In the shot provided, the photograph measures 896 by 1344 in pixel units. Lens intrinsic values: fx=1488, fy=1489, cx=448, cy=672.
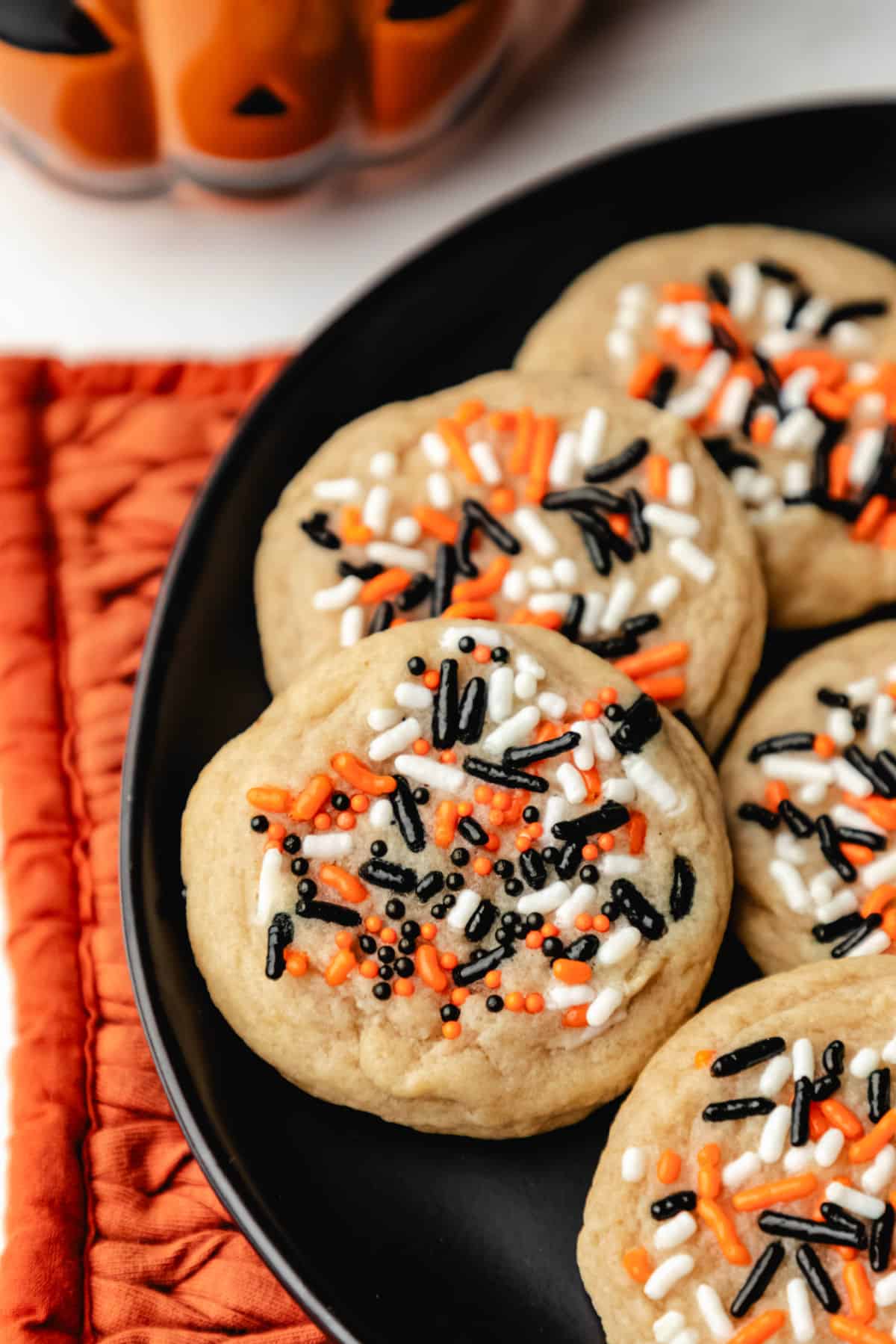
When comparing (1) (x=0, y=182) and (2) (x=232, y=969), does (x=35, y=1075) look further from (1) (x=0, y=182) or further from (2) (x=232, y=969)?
(1) (x=0, y=182)

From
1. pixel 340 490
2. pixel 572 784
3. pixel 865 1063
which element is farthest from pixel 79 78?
pixel 865 1063

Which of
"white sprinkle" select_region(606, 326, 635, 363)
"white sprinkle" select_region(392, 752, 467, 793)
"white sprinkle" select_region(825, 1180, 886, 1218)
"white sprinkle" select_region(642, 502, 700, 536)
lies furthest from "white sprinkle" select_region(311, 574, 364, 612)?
"white sprinkle" select_region(825, 1180, 886, 1218)

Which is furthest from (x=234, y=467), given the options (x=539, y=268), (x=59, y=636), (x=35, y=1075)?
(x=35, y=1075)

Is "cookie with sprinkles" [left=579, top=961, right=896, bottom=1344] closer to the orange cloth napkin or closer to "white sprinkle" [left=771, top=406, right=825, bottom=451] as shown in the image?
the orange cloth napkin

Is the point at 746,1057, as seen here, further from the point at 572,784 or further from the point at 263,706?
the point at 263,706

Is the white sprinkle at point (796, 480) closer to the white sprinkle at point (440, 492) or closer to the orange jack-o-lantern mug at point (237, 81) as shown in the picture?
the white sprinkle at point (440, 492)

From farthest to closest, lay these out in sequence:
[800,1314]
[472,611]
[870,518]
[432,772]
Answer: [870,518] < [472,611] < [432,772] < [800,1314]
